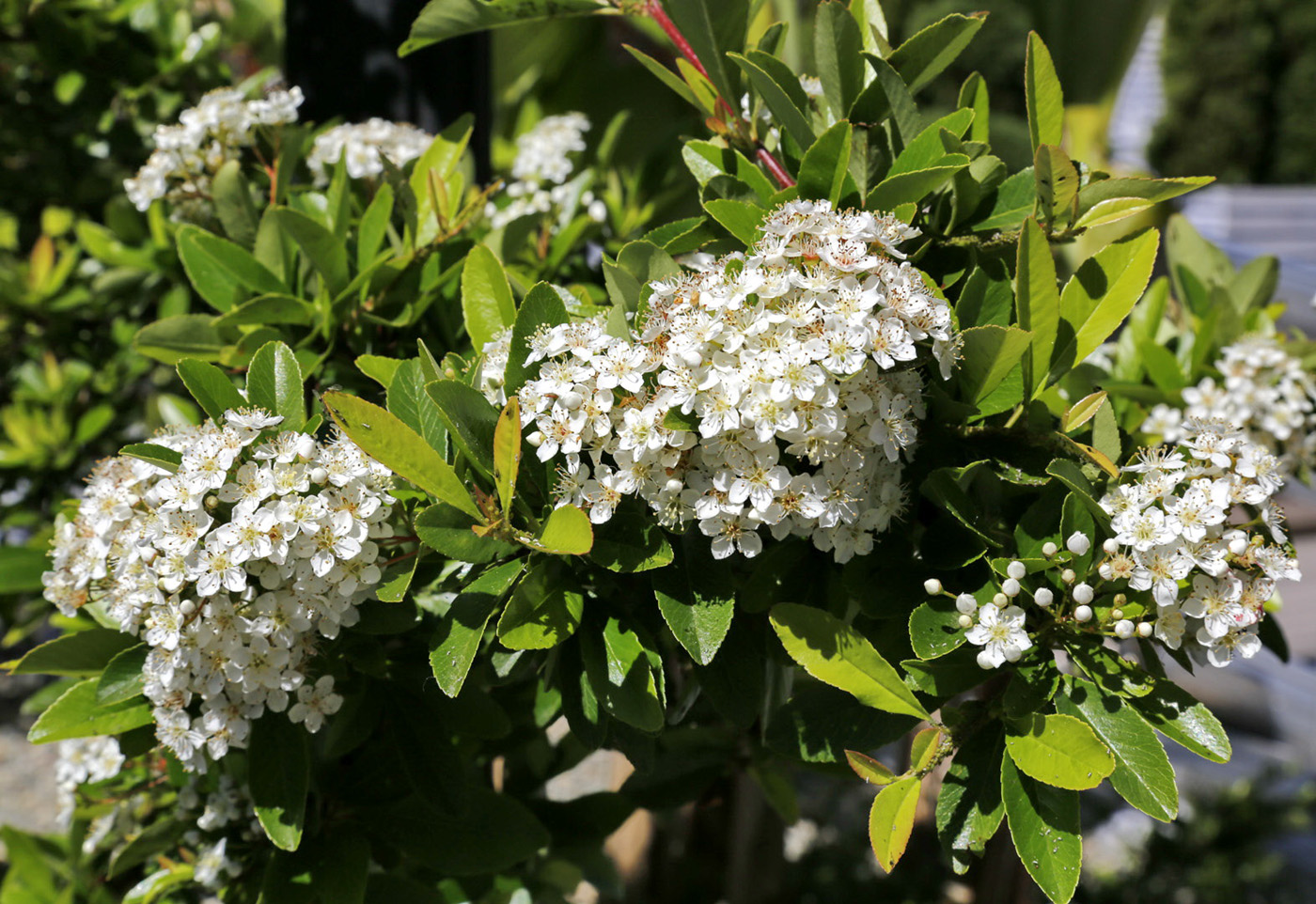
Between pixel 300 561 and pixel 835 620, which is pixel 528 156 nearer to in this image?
pixel 300 561

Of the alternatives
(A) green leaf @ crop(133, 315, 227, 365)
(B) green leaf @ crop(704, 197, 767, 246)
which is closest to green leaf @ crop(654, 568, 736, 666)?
(B) green leaf @ crop(704, 197, 767, 246)

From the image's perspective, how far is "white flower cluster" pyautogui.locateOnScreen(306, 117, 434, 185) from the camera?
4.84 ft

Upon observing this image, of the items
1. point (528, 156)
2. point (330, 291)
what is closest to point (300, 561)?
point (330, 291)

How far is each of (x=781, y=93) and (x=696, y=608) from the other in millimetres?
538

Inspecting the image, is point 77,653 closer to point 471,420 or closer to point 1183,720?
point 471,420

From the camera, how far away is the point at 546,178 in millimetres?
1734

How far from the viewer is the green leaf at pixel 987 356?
92 cm

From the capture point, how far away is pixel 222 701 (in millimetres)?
1033

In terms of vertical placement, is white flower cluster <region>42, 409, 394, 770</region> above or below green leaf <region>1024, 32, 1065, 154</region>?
below

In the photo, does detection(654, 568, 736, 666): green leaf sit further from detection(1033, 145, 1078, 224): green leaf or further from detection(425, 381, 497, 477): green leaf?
detection(1033, 145, 1078, 224): green leaf

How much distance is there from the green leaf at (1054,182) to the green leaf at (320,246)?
82cm

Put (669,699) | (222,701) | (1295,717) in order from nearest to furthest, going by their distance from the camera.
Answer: (222,701) → (669,699) → (1295,717)

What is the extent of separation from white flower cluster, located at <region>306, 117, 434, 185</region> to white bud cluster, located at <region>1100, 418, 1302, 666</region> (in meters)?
1.12

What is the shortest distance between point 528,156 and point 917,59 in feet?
2.84
